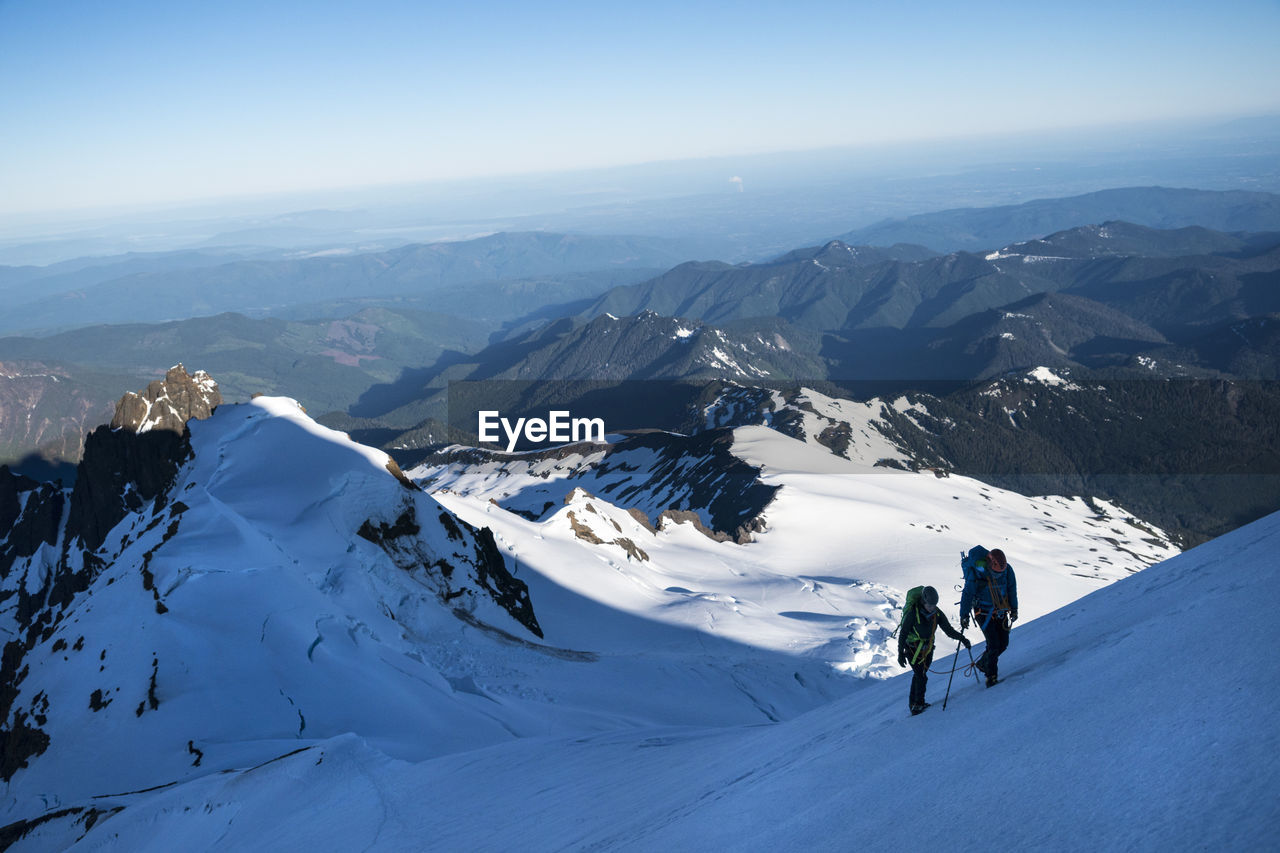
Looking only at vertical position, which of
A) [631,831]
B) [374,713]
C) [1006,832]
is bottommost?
[374,713]

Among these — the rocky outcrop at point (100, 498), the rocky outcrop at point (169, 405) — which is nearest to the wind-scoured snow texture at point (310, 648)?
the rocky outcrop at point (100, 498)

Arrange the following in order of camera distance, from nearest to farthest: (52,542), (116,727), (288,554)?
(116,727) → (288,554) → (52,542)

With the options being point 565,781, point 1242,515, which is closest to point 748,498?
point 565,781

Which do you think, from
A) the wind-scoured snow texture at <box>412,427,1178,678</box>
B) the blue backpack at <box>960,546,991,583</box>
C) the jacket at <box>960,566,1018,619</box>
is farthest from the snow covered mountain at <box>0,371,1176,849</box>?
the blue backpack at <box>960,546,991,583</box>

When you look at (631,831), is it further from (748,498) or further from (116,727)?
(748,498)

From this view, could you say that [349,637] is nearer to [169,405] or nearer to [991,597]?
[991,597]

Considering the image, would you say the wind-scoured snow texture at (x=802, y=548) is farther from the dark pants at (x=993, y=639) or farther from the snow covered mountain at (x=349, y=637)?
the dark pants at (x=993, y=639)

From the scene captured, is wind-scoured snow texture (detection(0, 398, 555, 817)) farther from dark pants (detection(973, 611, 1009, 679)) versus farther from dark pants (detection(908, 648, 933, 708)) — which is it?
dark pants (detection(973, 611, 1009, 679))
